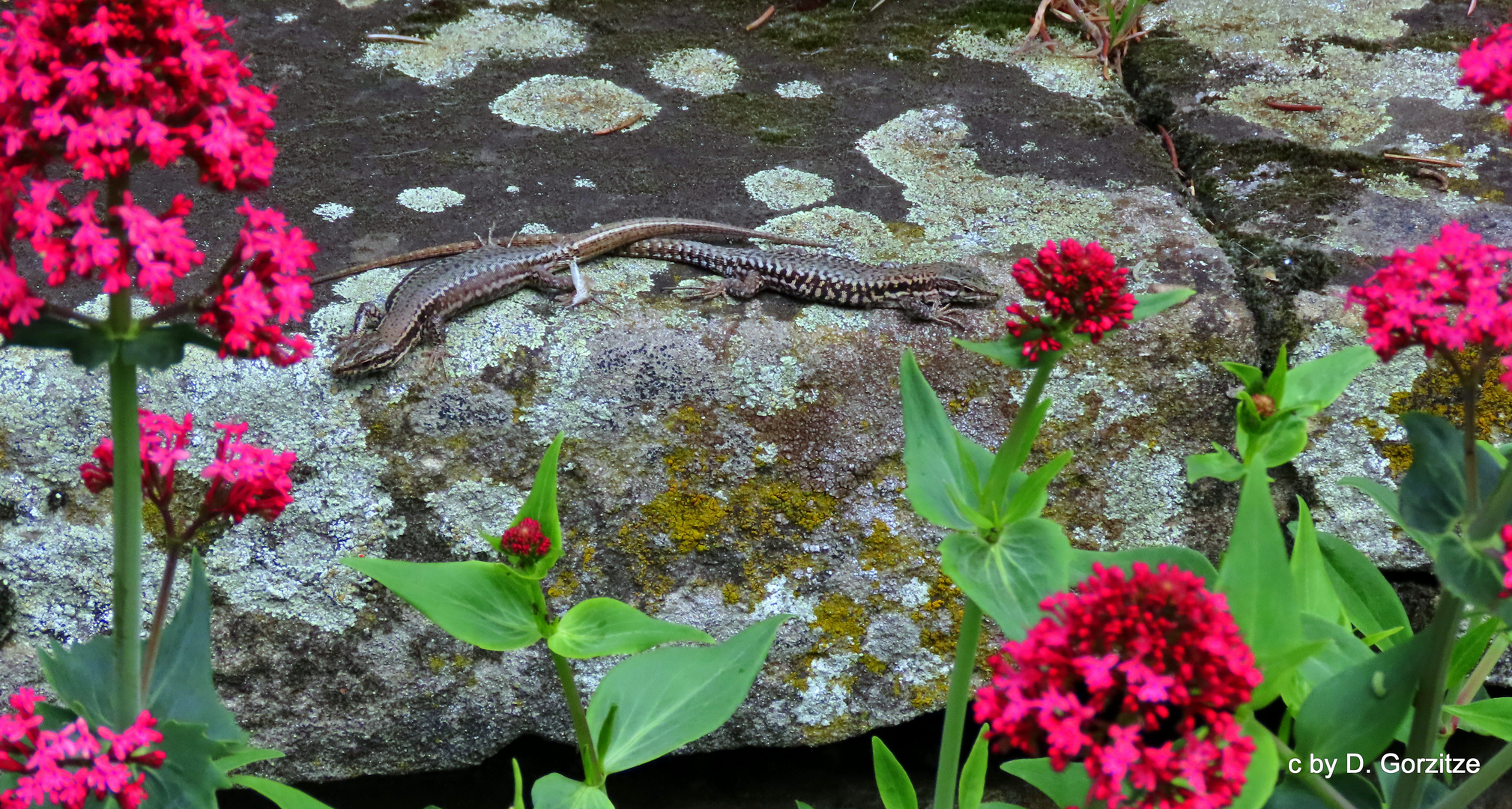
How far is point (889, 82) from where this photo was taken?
17.1 feet

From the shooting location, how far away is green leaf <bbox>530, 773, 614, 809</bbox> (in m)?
2.22

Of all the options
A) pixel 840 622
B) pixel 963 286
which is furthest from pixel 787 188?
pixel 840 622

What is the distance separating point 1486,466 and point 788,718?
2.18 metres

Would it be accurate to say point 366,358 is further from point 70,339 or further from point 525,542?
point 70,339

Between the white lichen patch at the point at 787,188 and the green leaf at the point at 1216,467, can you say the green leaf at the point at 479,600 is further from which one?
the white lichen patch at the point at 787,188

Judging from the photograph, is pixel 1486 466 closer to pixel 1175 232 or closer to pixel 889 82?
pixel 1175 232

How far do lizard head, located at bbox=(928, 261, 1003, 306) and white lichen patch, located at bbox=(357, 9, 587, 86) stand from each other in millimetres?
2478

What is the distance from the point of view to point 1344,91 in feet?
16.3

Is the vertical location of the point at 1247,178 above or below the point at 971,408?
above

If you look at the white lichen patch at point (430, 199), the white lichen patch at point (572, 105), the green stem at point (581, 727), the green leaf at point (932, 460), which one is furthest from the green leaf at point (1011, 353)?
the white lichen patch at point (572, 105)

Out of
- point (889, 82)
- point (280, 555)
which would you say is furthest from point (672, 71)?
point (280, 555)

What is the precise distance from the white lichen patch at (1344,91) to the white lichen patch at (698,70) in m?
2.26

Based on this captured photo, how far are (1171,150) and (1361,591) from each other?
2722 millimetres

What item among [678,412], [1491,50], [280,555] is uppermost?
[1491,50]
